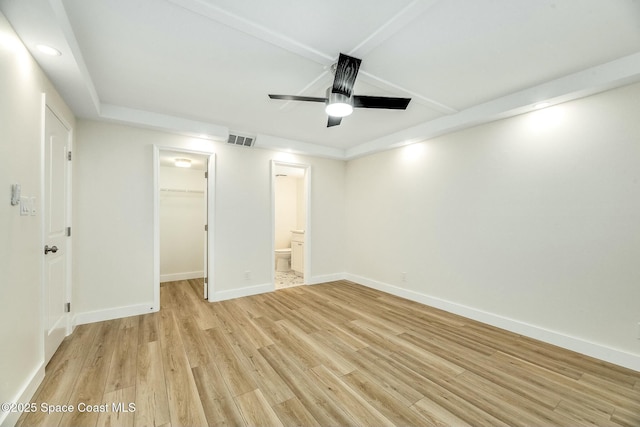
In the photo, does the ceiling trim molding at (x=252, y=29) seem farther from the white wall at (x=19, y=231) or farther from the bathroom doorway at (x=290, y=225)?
the bathroom doorway at (x=290, y=225)

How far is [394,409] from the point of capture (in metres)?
1.71

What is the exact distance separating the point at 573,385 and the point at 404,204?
8.77 feet

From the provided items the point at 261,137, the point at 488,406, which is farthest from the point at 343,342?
the point at 261,137

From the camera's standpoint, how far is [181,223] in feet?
17.1

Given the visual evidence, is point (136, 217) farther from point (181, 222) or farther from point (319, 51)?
point (319, 51)

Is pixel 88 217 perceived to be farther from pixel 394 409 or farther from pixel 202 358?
pixel 394 409

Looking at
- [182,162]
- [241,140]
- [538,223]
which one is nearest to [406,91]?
[538,223]

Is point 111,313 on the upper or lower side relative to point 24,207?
lower

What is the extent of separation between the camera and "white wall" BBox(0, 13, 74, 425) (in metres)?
1.49

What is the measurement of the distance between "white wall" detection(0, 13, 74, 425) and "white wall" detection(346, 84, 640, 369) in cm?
408

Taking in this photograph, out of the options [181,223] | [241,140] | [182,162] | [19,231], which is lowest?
[181,223]

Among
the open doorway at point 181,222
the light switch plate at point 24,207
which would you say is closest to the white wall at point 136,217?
the open doorway at point 181,222

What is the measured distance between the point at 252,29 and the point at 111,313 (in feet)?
11.6

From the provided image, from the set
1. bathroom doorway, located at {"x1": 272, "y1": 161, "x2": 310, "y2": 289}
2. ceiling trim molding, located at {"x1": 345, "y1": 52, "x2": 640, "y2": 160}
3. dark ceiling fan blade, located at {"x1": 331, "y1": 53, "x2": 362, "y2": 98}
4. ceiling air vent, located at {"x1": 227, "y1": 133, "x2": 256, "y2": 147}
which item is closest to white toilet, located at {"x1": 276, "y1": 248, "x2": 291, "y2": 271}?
bathroom doorway, located at {"x1": 272, "y1": 161, "x2": 310, "y2": 289}
